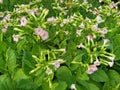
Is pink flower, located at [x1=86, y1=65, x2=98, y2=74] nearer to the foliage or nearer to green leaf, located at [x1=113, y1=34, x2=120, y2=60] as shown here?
the foliage

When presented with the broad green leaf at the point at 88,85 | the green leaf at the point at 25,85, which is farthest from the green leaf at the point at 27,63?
the broad green leaf at the point at 88,85

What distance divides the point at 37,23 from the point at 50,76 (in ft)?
1.81

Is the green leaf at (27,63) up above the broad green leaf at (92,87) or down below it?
above

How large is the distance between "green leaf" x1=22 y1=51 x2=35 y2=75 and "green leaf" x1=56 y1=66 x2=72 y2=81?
0.59ft

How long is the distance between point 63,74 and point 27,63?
25cm

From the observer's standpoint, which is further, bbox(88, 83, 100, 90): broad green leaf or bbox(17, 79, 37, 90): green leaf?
bbox(88, 83, 100, 90): broad green leaf

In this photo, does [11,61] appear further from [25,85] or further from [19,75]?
[25,85]

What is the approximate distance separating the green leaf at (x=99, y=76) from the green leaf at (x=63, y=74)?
0.20 metres

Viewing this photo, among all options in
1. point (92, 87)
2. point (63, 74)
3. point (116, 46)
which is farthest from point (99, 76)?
point (116, 46)

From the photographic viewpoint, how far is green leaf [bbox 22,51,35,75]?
2301mm

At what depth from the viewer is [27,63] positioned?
230 cm

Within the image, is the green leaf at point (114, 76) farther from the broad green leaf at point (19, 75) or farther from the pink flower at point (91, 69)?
the broad green leaf at point (19, 75)

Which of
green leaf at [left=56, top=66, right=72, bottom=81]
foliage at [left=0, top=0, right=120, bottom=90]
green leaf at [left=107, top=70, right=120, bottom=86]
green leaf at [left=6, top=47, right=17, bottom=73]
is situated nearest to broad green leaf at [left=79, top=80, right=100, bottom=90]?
foliage at [left=0, top=0, right=120, bottom=90]

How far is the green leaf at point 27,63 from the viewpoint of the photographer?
2.30 metres
